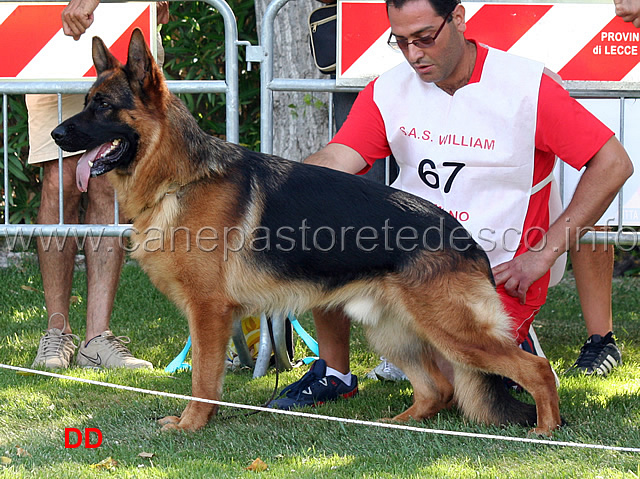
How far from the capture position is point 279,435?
312 cm

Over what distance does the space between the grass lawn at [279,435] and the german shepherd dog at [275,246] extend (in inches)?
8.3

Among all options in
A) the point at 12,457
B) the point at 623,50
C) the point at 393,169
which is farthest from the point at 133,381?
the point at 623,50

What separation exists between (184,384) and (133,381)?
27 centimetres

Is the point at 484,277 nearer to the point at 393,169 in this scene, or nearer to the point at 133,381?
the point at 393,169

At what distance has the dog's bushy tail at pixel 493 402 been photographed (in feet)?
10.2

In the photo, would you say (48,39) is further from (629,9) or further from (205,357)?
(629,9)

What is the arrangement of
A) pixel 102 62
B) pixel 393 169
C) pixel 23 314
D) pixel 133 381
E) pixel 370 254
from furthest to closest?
pixel 23 314, pixel 393 169, pixel 133 381, pixel 102 62, pixel 370 254

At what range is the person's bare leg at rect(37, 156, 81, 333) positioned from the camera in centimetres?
449

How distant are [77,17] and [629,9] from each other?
2.71 metres

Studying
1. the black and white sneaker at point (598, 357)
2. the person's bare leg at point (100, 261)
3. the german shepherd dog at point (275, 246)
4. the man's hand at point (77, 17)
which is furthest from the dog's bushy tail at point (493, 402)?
the man's hand at point (77, 17)

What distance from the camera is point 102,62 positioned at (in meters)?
3.30

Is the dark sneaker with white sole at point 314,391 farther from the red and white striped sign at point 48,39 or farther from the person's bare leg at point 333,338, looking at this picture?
the red and white striped sign at point 48,39

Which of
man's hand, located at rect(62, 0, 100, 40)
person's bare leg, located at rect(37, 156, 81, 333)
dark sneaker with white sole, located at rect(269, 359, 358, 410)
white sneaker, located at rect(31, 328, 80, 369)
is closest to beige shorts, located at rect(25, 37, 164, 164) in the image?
person's bare leg, located at rect(37, 156, 81, 333)

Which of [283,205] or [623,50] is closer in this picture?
[283,205]
